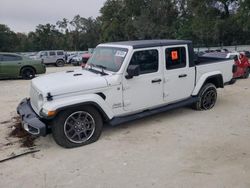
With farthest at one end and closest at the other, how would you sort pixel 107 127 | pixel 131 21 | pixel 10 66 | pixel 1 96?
pixel 131 21, pixel 10 66, pixel 1 96, pixel 107 127

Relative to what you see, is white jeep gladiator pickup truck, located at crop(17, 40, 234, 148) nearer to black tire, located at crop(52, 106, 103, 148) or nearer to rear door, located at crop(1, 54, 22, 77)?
black tire, located at crop(52, 106, 103, 148)

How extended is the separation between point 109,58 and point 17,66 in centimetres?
959

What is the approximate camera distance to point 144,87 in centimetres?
563

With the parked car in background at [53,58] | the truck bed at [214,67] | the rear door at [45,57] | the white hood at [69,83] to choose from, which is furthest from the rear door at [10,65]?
the parked car in background at [53,58]

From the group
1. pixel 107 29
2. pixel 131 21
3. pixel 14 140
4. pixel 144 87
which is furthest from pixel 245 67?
pixel 107 29

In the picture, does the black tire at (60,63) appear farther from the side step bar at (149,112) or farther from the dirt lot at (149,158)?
the side step bar at (149,112)

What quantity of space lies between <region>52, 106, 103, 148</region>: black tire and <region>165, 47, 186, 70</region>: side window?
199 cm

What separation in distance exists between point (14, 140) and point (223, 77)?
513 centimetres

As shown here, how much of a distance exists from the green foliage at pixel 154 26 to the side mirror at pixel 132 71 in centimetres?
2587

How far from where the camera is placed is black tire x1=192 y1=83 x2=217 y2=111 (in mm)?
6801

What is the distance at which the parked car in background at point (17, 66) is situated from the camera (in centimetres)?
1366

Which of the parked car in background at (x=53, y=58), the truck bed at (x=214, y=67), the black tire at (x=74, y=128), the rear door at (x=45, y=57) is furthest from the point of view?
the parked car in background at (x=53, y=58)

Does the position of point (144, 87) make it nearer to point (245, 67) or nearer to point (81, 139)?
point (81, 139)

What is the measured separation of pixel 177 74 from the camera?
6.13 meters
